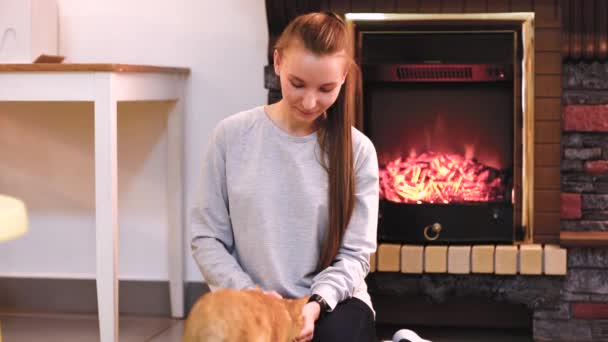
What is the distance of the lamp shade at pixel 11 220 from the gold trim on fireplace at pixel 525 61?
132 cm

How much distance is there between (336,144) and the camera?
1.85 m

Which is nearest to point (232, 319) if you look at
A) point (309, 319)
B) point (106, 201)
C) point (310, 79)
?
point (309, 319)

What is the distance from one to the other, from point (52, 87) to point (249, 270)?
1096mm

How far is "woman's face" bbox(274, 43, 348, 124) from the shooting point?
5.62 feet

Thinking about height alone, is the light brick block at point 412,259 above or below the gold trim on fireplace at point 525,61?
below

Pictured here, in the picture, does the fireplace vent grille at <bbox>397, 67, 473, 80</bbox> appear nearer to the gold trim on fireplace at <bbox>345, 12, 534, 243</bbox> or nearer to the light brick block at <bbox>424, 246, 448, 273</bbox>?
the gold trim on fireplace at <bbox>345, 12, 534, 243</bbox>

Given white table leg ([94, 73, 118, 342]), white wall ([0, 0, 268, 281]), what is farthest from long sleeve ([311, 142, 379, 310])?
white wall ([0, 0, 268, 281])

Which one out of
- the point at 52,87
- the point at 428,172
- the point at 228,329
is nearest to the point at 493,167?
the point at 428,172

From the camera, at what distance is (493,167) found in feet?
9.96

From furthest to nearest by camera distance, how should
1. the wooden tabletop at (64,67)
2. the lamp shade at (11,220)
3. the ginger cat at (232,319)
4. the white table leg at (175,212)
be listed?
the white table leg at (175,212) → the wooden tabletop at (64,67) → the lamp shade at (11,220) → the ginger cat at (232,319)

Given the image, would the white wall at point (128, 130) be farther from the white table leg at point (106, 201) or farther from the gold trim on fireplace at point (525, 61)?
the white table leg at point (106, 201)

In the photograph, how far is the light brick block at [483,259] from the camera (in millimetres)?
2898

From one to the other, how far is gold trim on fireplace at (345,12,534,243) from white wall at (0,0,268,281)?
0.40m

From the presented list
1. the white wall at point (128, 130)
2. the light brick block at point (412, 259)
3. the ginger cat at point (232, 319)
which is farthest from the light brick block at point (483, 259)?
the ginger cat at point (232, 319)
